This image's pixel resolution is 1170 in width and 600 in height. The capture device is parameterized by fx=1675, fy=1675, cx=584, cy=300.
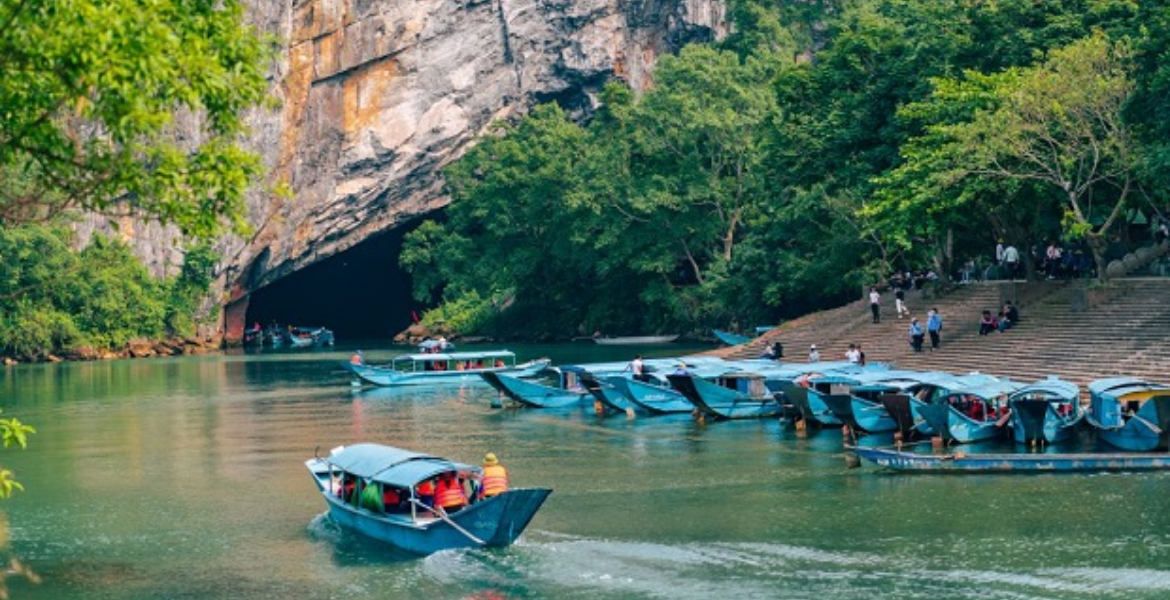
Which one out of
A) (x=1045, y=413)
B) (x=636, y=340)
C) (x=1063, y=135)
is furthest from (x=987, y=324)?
(x=636, y=340)

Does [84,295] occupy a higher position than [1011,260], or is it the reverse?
[84,295]

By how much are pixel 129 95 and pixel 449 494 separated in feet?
31.2

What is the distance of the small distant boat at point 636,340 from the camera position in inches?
2707

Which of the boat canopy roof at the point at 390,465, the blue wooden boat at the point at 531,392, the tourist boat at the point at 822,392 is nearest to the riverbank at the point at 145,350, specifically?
the blue wooden boat at the point at 531,392

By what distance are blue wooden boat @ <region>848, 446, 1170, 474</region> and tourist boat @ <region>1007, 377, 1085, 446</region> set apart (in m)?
2.79

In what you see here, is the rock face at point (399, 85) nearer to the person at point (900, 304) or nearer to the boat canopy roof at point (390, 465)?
the person at point (900, 304)

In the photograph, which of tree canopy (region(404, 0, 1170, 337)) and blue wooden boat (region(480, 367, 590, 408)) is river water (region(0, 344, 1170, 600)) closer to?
blue wooden boat (region(480, 367, 590, 408))

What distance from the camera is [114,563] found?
2288cm

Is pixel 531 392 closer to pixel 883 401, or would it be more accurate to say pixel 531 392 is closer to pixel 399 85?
pixel 883 401

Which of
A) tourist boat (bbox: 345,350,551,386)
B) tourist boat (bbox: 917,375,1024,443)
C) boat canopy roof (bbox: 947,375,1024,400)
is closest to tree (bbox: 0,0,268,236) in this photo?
tourist boat (bbox: 917,375,1024,443)

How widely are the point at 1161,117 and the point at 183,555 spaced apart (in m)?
23.3

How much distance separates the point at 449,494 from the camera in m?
22.6

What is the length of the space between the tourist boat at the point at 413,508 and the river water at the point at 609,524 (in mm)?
278

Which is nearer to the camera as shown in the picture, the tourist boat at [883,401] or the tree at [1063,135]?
the tourist boat at [883,401]
